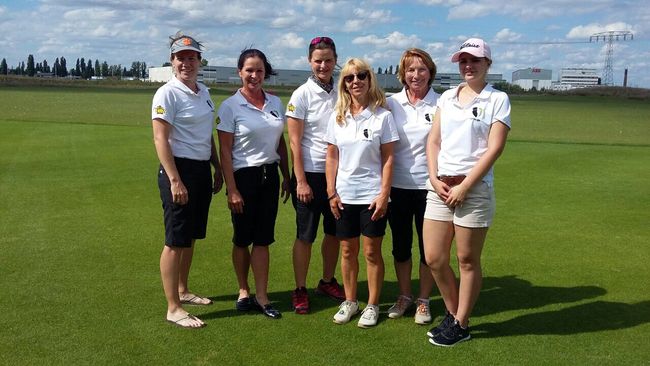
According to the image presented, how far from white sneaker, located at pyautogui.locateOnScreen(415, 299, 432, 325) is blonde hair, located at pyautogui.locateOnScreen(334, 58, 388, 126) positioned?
62.2 inches

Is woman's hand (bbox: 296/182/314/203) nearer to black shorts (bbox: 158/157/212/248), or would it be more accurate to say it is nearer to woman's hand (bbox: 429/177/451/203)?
black shorts (bbox: 158/157/212/248)

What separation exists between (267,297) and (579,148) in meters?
14.3

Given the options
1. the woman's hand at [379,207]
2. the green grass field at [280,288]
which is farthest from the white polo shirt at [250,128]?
the green grass field at [280,288]

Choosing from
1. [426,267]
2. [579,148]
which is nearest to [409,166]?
[426,267]

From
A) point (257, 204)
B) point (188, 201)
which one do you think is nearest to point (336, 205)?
point (257, 204)

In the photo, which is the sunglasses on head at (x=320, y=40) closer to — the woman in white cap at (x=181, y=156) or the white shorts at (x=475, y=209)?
the woman in white cap at (x=181, y=156)

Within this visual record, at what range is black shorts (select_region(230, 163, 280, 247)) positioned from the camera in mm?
4945

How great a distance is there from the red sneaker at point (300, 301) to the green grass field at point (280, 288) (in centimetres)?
8

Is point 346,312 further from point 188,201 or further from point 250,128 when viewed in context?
point 250,128

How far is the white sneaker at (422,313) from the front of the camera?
A: 4.81 metres

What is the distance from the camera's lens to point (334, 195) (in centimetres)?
479

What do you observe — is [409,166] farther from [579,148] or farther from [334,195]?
[579,148]

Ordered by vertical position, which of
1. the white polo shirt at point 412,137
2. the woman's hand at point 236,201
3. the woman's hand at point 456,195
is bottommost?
the woman's hand at point 236,201

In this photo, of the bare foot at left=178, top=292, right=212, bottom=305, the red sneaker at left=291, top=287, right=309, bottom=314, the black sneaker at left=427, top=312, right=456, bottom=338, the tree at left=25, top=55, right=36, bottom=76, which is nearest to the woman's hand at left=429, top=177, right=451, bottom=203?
the black sneaker at left=427, top=312, right=456, bottom=338
